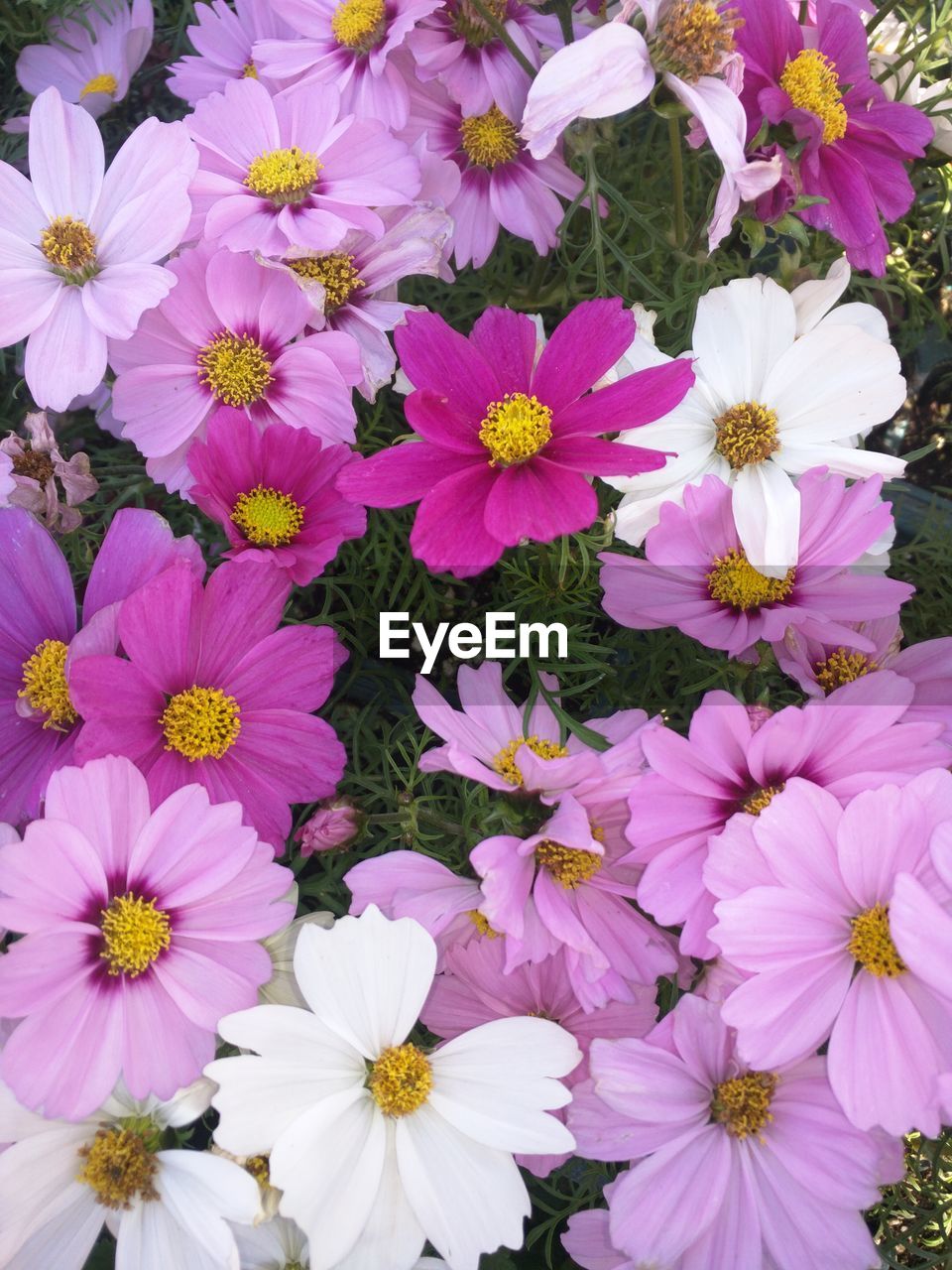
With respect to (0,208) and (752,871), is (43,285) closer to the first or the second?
(0,208)

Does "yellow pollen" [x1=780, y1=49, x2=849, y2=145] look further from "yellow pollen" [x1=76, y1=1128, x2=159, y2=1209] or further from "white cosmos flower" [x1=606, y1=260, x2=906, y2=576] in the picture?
"yellow pollen" [x1=76, y1=1128, x2=159, y2=1209]

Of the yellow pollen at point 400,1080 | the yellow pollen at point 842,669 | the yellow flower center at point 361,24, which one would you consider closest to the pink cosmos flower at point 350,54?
the yellow flower center at point 361,24

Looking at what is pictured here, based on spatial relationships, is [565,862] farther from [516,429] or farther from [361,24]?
[361,24]

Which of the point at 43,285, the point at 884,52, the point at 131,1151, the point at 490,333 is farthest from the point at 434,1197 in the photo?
the point at 884,52

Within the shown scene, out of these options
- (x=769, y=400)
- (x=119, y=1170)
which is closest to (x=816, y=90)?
(x=769, y=400)

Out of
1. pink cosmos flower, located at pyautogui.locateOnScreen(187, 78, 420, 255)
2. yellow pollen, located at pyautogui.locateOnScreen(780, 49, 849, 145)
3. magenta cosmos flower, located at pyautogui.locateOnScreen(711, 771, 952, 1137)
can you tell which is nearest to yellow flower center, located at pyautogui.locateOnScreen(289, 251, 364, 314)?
pink cosmos flower, located at pyautogui.locateOnScreen(187, 78, 420, 255)
